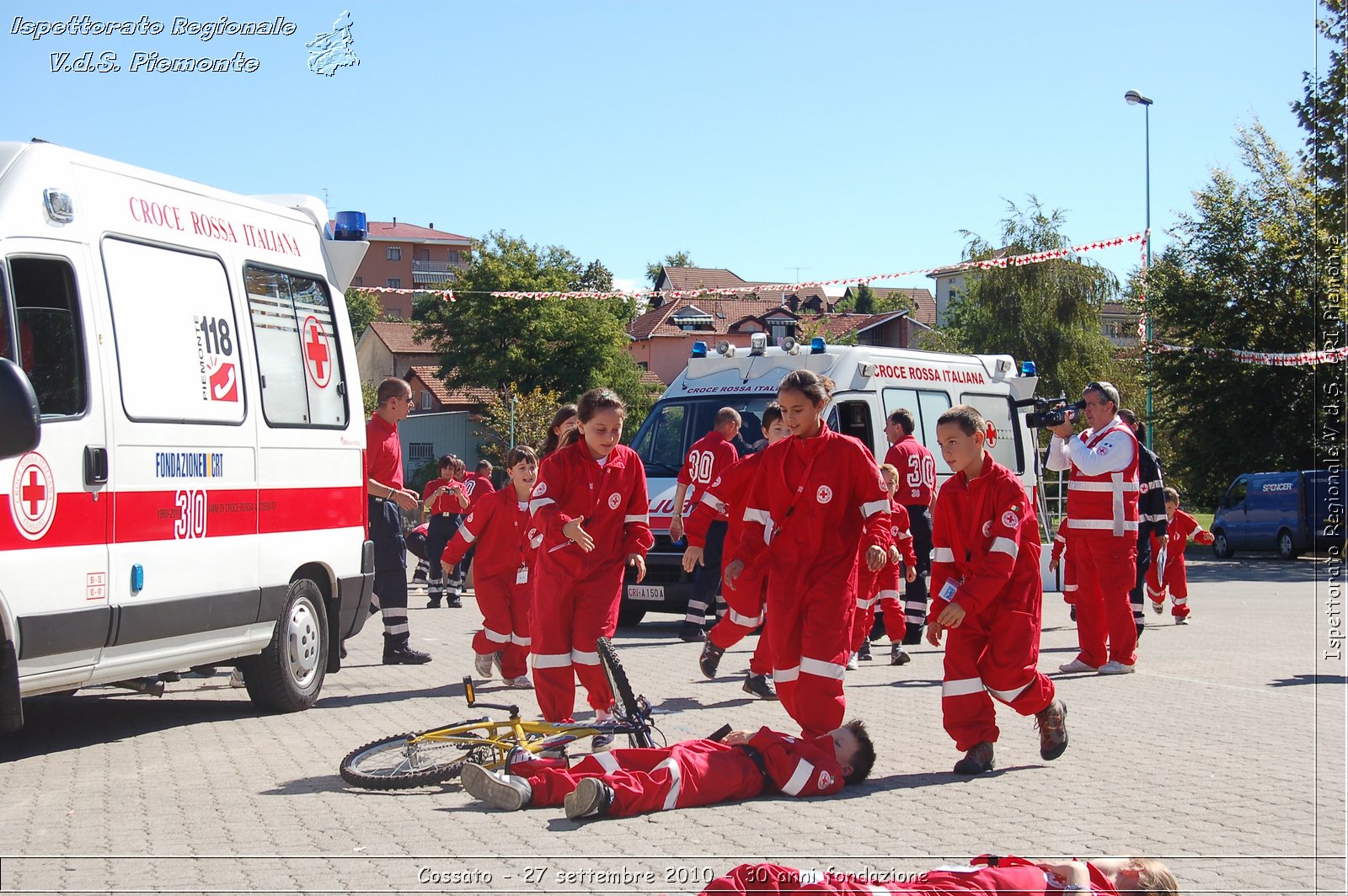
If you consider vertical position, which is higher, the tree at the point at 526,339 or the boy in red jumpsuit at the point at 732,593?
the tree at the point at 526,339

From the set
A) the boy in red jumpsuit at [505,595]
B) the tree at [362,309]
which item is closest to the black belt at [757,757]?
the boy in red jumpsuit at [505,595]

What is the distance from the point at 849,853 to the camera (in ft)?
16.9

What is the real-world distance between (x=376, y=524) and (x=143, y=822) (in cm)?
510

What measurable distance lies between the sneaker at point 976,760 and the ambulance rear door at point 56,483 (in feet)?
14.3

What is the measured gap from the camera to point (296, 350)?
898 cm

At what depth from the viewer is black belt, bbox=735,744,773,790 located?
5.99 meters

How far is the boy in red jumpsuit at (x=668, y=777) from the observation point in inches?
219

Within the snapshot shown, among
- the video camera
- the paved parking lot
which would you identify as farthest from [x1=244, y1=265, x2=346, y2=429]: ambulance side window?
Answer: the video camera

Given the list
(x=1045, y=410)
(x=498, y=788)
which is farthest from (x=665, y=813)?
(x=1045, y=410)

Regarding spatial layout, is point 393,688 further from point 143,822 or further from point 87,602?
point 143,822

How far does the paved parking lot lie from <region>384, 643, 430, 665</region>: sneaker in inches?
41.3

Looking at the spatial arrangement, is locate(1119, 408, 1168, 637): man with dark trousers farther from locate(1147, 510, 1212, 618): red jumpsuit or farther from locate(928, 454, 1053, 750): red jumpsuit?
locate(928, 454, 1053, 750): red jumpsuit

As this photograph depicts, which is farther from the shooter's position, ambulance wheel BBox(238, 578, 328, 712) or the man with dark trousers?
the man with dark trousers

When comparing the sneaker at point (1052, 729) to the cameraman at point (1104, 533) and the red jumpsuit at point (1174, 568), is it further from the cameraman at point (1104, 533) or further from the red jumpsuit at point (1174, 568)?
the red jumpsuit at point (1174, 568)
